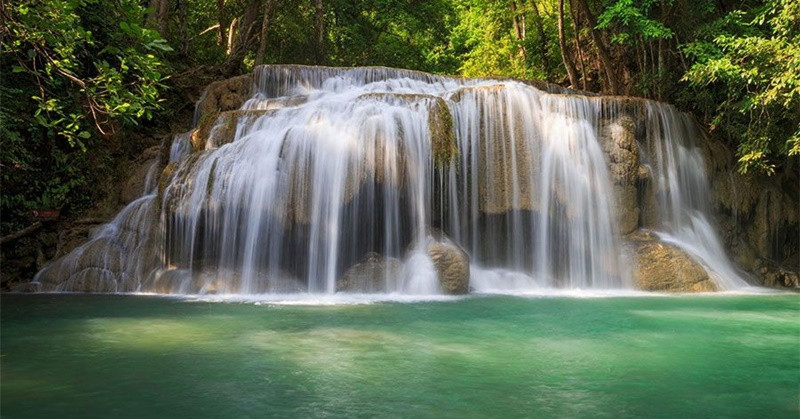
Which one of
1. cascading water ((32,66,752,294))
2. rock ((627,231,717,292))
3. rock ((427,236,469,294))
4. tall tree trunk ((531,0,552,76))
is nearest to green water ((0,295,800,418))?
rock ((427,236,469,294))

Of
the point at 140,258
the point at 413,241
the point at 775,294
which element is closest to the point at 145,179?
the point at 140,258

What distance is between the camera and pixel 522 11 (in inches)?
905

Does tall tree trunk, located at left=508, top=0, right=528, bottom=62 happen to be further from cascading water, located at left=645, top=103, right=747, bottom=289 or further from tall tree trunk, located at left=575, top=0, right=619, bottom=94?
cascading water, located at left=645, top=103, right=747, bottom=289

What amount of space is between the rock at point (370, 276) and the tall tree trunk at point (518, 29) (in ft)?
51.1

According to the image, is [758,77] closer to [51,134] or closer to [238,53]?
[238,53]

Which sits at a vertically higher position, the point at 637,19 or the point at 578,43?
the point at 578,43

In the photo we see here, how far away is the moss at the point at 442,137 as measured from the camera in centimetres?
1184

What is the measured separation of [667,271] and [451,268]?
13.3 feet

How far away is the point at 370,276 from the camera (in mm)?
10609

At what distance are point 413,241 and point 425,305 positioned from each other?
2.45 m

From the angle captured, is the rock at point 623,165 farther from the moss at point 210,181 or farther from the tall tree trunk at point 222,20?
the tall tree trunk at point 222,20

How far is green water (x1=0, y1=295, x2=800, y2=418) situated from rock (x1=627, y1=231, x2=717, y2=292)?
2.48 meters

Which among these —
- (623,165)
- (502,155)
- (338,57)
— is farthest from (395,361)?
(338,57)

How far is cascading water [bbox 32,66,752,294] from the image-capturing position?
1084 centimetres
